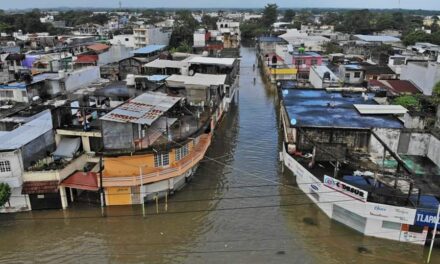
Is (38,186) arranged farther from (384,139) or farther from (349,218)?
(384,139)

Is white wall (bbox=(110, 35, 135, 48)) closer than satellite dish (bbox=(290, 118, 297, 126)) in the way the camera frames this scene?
No

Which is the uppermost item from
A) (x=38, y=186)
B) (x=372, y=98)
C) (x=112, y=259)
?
(x=372, y=98)

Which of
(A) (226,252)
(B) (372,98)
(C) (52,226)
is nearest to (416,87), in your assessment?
(B) (372,98)

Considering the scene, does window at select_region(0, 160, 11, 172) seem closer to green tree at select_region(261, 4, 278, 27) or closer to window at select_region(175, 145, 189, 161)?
window at select_region(175, 145, 189, 161)

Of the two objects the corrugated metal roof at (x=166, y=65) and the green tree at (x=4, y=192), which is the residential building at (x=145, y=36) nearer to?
the corrugated metal roof at (x=166, y=65)

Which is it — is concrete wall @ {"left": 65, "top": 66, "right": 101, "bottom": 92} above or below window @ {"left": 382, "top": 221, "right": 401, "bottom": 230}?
above

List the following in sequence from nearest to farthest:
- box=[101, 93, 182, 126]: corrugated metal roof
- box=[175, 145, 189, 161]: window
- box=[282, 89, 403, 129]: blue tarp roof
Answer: box=[101, 93, 182, 126]: corrugated metal roof < box=[175, 145, 189, 161]: window < box=[282, 89, 403, 129]: blue tarp roof

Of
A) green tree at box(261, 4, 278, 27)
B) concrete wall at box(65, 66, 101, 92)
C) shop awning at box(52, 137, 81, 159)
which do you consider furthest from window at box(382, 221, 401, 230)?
green tree at box(261, 4, 278, 27)

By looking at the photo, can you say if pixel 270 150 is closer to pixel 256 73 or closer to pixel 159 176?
pixel 159 176
